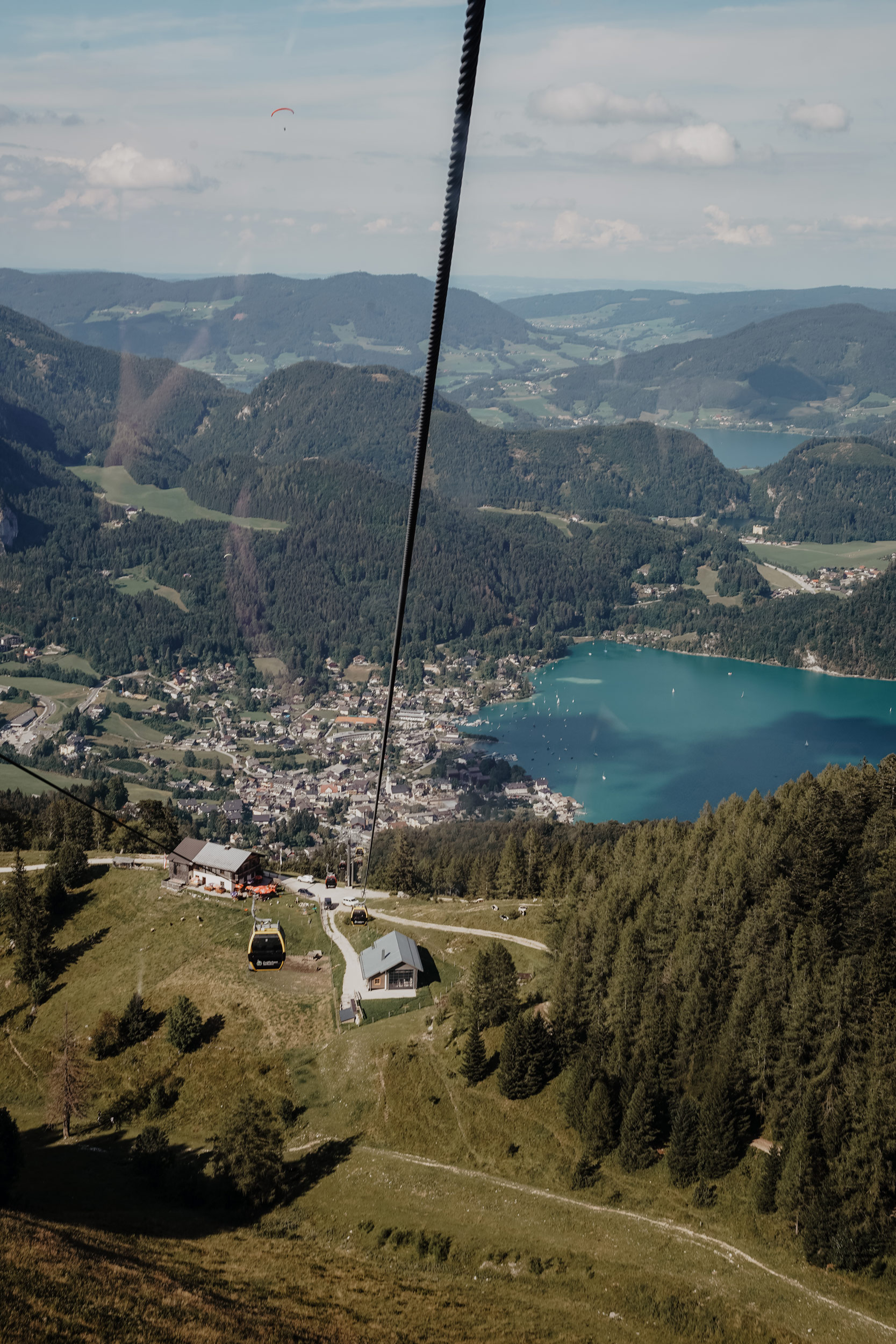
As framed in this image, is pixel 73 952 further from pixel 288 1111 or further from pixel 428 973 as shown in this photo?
pixel 428 973

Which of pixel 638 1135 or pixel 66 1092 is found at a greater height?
pixel 638 1135

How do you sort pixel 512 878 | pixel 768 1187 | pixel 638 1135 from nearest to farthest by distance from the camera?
pixel 768 1187, pixel 638 1135, pixel 512 878

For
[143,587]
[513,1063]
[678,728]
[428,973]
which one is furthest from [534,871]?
[143,587]

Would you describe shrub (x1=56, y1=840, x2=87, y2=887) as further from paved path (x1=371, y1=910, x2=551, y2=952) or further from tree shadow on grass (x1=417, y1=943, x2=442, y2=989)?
tree shadow on grass (x1=417, y1=943, x2=442, y2=989)

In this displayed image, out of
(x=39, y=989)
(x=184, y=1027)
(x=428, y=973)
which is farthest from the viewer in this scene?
(x=39, y=989)

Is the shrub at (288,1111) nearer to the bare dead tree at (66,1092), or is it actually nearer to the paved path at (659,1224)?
the paved path at (659,1224)

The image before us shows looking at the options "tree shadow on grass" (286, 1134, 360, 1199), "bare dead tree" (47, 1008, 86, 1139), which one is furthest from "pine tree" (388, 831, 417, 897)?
"tree shadow on grass" (286, 1134, 360, 1199)

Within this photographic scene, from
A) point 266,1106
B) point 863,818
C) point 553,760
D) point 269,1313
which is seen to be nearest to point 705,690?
point 553,760

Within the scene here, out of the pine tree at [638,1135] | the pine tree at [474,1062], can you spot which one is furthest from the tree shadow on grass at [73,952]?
the pine tree at [638,1135]
